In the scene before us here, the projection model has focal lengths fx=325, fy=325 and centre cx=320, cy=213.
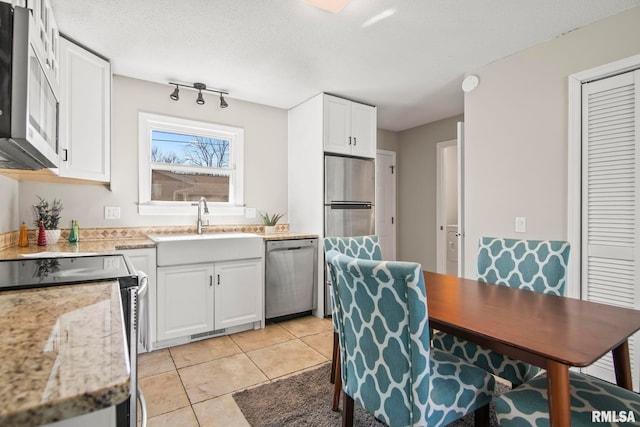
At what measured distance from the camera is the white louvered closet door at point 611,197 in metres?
2.03

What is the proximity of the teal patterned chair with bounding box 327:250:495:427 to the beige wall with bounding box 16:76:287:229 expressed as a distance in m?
2.47

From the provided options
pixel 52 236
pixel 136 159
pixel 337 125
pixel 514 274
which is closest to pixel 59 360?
pixel 514 274

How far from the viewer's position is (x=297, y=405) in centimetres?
187

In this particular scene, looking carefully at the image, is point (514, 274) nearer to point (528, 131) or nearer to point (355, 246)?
point (355, 246)

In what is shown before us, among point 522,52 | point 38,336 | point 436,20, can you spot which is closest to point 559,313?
point 38,336

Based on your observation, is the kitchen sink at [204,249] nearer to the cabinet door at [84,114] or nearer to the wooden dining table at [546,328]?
the cabinet door at [84,114]

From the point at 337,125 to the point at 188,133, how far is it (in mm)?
1569

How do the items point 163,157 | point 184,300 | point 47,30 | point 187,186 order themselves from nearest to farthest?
1. point 47,30
2. point 184,300
3. point 163,157
4. point 187,186

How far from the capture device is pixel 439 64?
2760 mm

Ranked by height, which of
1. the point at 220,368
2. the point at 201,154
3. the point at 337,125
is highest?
the point at 337,125

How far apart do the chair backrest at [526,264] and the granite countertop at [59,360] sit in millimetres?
1981

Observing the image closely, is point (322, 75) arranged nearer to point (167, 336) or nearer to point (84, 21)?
point (84, 21)

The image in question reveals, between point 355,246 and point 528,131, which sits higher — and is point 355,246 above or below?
below

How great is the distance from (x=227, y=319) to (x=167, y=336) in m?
0.50
